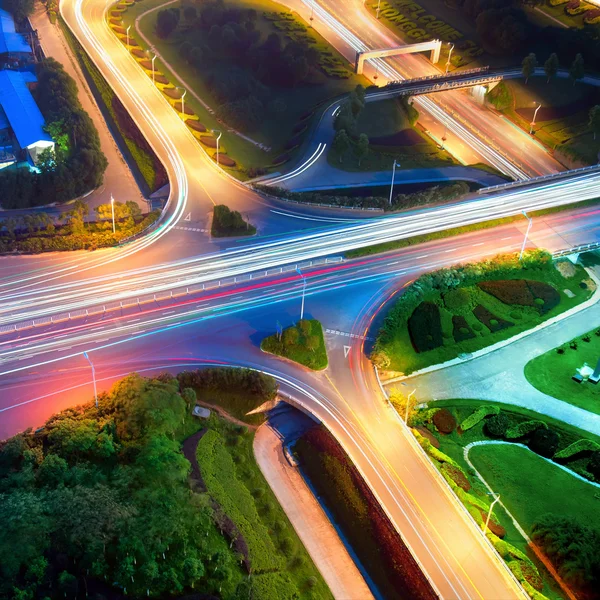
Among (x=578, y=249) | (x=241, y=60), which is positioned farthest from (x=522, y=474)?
(x=241, y=60)

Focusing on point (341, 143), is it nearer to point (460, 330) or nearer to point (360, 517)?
point (460, 330)

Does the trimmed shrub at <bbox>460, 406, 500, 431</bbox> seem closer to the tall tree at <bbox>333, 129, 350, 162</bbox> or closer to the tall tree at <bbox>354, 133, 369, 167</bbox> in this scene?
the tall tree at <bbox>354, 133, 369, 167</bbox>

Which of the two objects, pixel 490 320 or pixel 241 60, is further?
pixel 241 60

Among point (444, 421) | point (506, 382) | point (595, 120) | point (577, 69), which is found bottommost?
point (444, 421)

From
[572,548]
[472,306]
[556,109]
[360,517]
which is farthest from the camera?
[556,109]

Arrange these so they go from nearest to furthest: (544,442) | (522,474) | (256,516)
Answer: (256,516) < (522,474) < (544,442)

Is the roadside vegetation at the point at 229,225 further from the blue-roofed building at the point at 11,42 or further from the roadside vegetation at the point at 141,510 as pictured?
the blue-roofed building at the point at 11,42

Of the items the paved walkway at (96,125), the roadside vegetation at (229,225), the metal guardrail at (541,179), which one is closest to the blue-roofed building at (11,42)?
the paved walkway at (96,125)
